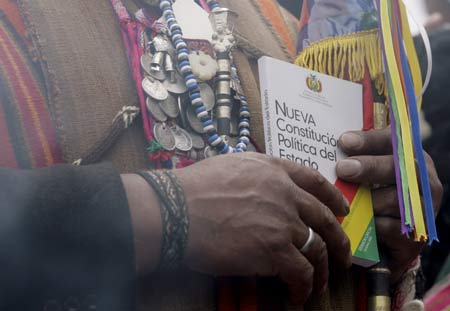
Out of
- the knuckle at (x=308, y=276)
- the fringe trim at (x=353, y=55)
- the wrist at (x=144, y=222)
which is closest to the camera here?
the wrist at (x=144, y=222)

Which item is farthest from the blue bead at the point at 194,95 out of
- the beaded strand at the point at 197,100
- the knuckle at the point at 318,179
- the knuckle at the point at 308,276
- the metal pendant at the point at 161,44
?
the knuckle at the point at 308,276

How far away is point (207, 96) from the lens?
172cm

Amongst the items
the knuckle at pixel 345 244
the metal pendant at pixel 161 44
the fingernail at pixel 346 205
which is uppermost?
the metal pendant at pixel 161 44

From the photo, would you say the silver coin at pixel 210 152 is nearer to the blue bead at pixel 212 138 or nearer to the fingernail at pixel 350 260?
the blue bead at pixel 212 138

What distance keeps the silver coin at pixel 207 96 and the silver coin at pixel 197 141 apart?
0.06 metres

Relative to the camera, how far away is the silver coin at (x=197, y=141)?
167cm

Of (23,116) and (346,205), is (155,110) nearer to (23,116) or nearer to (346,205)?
(23,116)

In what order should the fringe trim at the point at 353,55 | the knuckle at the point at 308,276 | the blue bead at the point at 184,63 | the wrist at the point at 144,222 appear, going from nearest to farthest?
the wrist at the point at 144,222 → the knuckle at the point at 308,276 → the blue bead at the point at 184,63 → the fringe trim at the point at 353,55

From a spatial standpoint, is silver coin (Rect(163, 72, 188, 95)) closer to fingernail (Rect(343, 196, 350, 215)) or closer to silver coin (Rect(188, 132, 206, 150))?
silver coin (Rect(188, 132, 206, 150))

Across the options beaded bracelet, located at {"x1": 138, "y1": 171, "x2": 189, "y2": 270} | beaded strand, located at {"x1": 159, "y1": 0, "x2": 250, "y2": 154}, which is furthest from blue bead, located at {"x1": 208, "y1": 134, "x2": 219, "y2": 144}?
beaded bracelet, located at {"x1": 138, "y1": 171, "x2": 189, "y2": 270}

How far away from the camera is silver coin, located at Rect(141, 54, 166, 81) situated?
5.47ft

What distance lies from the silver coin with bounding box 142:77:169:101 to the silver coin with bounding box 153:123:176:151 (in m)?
0.05

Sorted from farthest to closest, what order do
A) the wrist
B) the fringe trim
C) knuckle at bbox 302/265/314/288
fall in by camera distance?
the fringe trim < knuckle at bbox 302/265/314/288 < the wrist

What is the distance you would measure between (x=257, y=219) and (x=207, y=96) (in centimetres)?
31
